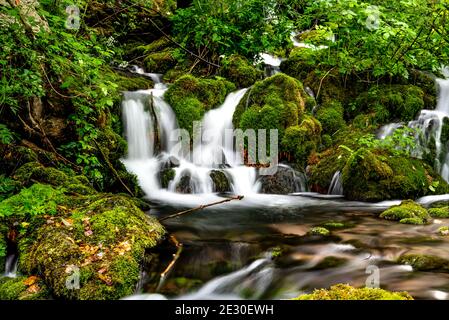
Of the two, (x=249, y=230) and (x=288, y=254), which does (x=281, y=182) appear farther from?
(x=288, y=254)

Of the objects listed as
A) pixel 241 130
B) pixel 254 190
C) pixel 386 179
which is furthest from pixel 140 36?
pixel 386 179

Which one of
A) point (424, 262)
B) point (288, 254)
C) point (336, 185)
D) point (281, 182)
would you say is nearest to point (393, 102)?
point (336, 185)

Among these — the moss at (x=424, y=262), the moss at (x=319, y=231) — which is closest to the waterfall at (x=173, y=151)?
the moss at (x=319, y=231)

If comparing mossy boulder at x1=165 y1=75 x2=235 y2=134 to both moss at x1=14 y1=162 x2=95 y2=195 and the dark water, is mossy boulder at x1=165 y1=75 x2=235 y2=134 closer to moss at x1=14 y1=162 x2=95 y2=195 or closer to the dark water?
the dark water

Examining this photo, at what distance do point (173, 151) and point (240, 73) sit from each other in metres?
3.30

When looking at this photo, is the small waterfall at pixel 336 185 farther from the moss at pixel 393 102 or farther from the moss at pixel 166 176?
the moss at pixel 166 176

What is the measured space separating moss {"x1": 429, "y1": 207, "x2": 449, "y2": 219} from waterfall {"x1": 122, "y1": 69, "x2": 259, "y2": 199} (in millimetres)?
3389

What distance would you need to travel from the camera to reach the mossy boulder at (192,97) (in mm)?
9133

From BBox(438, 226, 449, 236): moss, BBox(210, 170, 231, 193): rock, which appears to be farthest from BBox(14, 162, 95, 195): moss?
BBox(438, 226, 449, 236): moss

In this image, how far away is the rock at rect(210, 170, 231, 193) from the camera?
7859 mm

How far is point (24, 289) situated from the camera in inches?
122

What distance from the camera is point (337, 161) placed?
797cm

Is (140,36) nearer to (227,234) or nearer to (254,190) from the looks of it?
(254,190)
